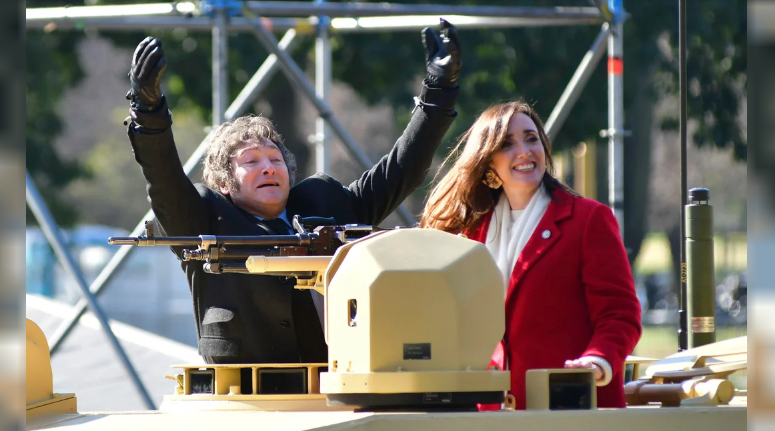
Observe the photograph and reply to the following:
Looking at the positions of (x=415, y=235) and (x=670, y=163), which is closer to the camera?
(x=415, y=235)

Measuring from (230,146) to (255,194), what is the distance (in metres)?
0.22

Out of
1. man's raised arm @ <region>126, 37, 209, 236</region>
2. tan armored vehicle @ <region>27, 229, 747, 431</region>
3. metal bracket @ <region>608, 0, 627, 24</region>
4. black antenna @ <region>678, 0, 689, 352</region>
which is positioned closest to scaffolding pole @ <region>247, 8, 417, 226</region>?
metal bracket @ <region>608, 0, 627, 24</region>

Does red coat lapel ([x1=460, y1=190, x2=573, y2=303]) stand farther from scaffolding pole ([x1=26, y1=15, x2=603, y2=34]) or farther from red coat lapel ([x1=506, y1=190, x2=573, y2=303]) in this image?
scaffolding pole ([x1=26, y1=15, x2=603, y2=34])

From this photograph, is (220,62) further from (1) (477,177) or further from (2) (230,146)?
(1) (477,177)

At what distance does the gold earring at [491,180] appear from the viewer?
12.2ft

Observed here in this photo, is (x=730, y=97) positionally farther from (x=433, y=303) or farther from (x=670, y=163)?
(x=670, y=163)

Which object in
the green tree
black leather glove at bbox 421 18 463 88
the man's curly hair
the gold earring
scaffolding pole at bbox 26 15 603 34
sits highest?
the green tree

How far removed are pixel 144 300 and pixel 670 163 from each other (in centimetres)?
1706

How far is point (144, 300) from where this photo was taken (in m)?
22.1

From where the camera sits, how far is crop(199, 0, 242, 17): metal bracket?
7.35 meters

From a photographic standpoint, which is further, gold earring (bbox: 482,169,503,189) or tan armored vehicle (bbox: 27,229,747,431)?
gold earring (bbox: 482,169,503,189)

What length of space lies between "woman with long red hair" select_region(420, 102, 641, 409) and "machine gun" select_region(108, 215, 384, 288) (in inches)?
14.5

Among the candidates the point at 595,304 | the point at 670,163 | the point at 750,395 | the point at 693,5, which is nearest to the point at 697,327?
the point at 595,304

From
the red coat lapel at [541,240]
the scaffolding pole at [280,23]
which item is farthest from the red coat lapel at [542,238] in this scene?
the scaffolding pole at [280,23]
